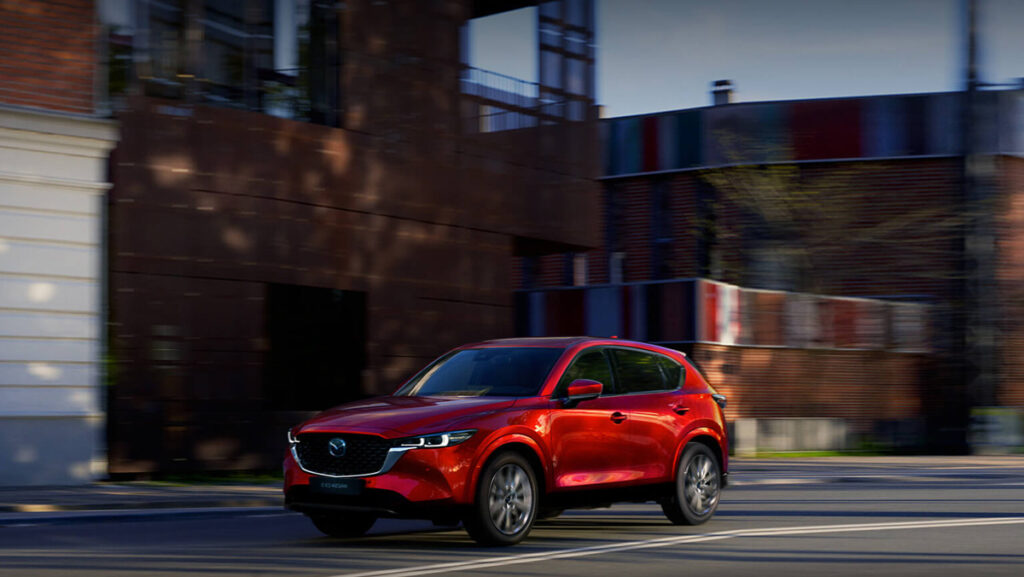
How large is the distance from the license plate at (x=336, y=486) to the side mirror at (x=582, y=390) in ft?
6.30

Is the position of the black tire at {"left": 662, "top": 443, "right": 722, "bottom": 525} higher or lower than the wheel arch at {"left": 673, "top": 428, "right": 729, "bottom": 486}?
lower

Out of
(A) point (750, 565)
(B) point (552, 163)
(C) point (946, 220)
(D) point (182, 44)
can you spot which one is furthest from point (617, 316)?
(A) point (750, 565)

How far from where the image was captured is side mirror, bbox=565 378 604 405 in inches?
438

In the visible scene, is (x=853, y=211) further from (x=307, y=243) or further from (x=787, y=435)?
(x=307, y=243)

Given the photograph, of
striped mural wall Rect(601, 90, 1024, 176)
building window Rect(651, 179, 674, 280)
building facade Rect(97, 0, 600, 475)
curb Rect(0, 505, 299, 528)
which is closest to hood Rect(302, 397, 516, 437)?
curb Rect(0, 505, 299, 528)

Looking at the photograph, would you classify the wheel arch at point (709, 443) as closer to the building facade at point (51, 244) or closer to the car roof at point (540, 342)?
the car roof at point (540, 342)

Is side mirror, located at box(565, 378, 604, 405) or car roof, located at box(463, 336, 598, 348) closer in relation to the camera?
side mirror, located at box(565, 378, 604, 405)

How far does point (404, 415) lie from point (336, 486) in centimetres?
72

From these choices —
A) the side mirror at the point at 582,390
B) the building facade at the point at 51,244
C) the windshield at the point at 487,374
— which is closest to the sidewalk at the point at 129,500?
the building facade at the point at 51,244

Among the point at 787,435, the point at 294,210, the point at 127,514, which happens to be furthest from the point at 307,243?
the point at 787,435

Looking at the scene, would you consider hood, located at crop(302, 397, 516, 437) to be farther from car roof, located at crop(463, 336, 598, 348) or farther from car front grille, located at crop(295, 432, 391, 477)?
car roof, located at crop(463, 336, 598, 348)

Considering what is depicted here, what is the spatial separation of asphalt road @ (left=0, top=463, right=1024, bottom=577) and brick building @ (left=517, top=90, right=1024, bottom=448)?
21274mm

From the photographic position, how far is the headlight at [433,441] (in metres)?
10.1

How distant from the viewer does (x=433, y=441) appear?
33.4 ft
